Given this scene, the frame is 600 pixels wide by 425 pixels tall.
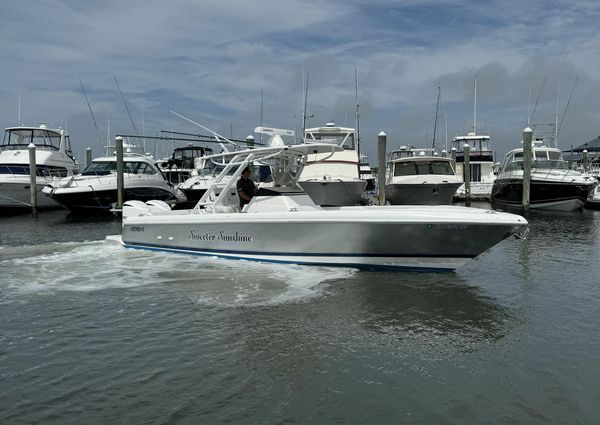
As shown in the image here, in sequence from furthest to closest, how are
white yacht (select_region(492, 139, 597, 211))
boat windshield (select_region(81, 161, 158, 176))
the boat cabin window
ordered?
the boat cabin window, boat windshield (select_region(81, 161, 158, 176)), white yacht (select_region(492, 139, 597, 211))

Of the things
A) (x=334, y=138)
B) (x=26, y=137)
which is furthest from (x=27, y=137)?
(x=334, y=138)

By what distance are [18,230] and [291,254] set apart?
12.2 metres

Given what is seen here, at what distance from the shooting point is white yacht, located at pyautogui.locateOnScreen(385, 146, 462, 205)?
21.7 m

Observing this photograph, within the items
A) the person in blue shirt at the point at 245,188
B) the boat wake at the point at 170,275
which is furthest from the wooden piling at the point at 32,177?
the person in blue shirt at the point at 245,188

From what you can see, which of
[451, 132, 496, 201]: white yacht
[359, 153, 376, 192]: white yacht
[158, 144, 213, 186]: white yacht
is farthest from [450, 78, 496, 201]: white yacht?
[158, 144, 213, 186]: white yacht

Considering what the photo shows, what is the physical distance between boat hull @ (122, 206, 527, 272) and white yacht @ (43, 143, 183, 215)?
513 inches

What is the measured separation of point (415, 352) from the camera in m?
5.65

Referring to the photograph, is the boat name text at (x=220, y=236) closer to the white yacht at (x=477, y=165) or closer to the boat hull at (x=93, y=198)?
the boat hull at (x=93, y=198)

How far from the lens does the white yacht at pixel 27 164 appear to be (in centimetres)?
2355

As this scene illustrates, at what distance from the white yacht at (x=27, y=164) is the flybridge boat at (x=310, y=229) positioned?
49.7 feet

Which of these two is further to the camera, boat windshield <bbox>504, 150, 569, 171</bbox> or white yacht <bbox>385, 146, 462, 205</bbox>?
boat windshield <bbox>504, 150, 569, 171</bbox>

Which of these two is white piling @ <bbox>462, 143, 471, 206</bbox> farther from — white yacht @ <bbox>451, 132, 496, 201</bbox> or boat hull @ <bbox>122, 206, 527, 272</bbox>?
boat hull @ <bbox>122, 206, 527, 272</bbox>

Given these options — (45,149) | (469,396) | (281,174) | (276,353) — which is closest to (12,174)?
(45,149)

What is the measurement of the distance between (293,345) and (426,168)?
18170mm
